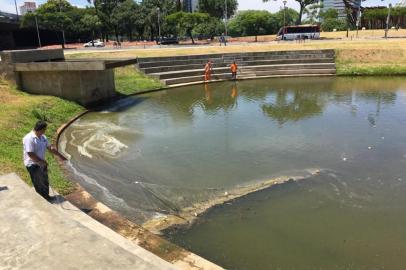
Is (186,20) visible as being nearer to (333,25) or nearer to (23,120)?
(333,25)

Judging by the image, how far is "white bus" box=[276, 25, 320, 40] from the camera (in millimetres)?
54781

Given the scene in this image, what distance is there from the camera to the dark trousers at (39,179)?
651 centimetres

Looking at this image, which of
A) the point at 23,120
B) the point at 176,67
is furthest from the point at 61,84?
the point at 176,67

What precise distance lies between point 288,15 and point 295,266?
9461 centimetres

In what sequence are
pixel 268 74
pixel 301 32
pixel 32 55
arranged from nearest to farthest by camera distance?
pixel 32 55, pixel 268 74, pixel 301 32

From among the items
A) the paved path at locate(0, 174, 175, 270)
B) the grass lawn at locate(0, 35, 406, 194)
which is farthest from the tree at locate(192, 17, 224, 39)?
the paved path at locate(0, 174, 175, 270)

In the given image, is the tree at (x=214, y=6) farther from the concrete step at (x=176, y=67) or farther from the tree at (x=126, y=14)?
the concrete step at (x=176, y=67)

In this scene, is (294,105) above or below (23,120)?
below

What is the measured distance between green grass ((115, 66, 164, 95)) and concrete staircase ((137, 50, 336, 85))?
1.64 ft

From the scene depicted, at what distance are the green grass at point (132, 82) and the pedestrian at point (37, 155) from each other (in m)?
14.3

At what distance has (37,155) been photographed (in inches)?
253

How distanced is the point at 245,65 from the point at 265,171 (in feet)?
61.8

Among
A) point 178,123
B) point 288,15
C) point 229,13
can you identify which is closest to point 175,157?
point 178,123

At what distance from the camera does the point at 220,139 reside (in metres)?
12.1
